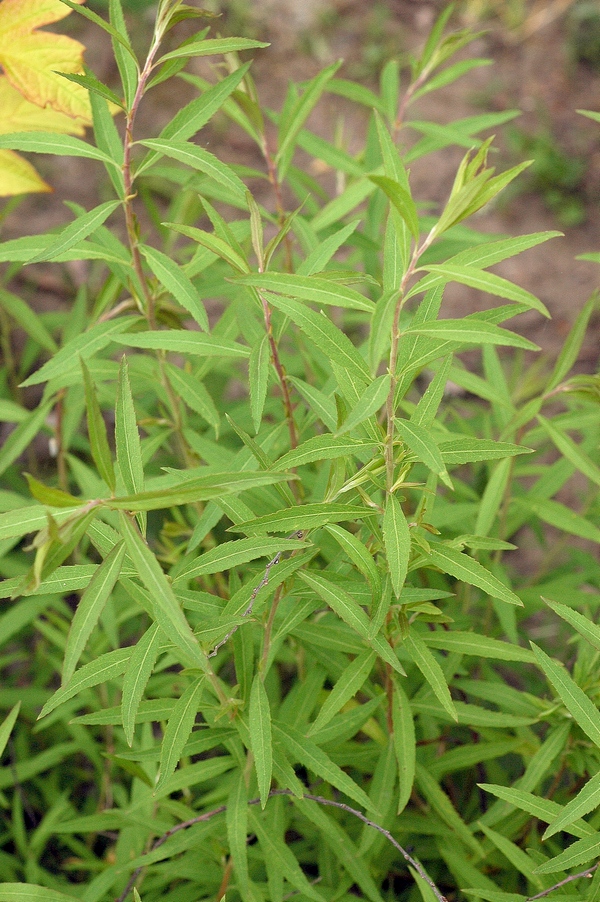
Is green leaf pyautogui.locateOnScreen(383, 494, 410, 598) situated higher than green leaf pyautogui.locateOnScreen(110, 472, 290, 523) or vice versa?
green leaf pyautogui.locateOnScreen(110, 472, 290, 523)

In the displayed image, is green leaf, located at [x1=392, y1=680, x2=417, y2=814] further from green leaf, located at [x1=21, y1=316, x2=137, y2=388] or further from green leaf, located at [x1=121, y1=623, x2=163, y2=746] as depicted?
green leaf, located at [x1=21, y1=316, x2=137, y2=388]

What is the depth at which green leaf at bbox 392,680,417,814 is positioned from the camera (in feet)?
4.12

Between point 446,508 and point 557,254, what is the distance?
2428 millimetres

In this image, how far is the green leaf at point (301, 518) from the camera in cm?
104

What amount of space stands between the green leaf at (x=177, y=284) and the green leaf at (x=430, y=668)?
0.57 m

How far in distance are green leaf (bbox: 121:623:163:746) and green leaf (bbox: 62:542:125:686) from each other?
0.16m

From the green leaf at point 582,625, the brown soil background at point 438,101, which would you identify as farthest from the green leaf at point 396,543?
the brown soil background at point 438,101

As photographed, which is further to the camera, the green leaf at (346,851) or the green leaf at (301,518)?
the green leaf at (346,851)

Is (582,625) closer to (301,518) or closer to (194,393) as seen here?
(301,518)

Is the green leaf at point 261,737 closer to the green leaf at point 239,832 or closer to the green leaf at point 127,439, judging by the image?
the green leaf at point 239,832

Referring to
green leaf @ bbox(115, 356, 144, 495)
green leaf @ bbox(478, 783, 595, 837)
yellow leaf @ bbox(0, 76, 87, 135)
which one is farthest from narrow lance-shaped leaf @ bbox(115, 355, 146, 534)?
yellow leaf @ bbox(0, 76, 87, 135)

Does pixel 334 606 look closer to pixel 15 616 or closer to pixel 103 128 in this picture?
pixel 103 128

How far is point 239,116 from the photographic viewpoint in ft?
5.90

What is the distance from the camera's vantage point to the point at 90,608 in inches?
36.1
